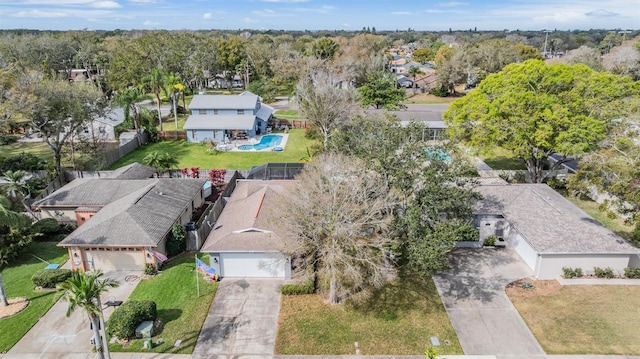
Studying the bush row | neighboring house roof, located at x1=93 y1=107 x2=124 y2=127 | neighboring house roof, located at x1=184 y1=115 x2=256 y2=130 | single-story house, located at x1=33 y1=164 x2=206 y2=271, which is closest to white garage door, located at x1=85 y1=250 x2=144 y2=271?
single-story house, located at x1=33 y1=164 x2=206 y2=271

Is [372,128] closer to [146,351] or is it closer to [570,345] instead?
[570,345]

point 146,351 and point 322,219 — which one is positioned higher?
point 322,219

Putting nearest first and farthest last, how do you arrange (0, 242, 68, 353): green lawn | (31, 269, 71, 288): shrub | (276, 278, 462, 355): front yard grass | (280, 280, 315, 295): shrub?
1. (276, 278, 462, 355): front yard grass
2. (0, 242, 68, 353): green lawn
3. (280, 280, 315, 295): shrub
4. (31, 269, 71, 288): shrub

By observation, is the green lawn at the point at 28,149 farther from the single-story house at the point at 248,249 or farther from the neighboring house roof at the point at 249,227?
the single-story house at the point at 248,249

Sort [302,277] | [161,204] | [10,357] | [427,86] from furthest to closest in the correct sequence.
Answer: [427,86], [161,204], [302,277], [10,357]

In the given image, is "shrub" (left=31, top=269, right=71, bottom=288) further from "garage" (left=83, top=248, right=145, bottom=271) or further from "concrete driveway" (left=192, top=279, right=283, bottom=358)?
"concrete driveway" (left=192, top=279, right=283, bottom=358)

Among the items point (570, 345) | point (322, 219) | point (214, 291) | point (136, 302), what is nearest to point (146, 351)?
point (136, 302)
